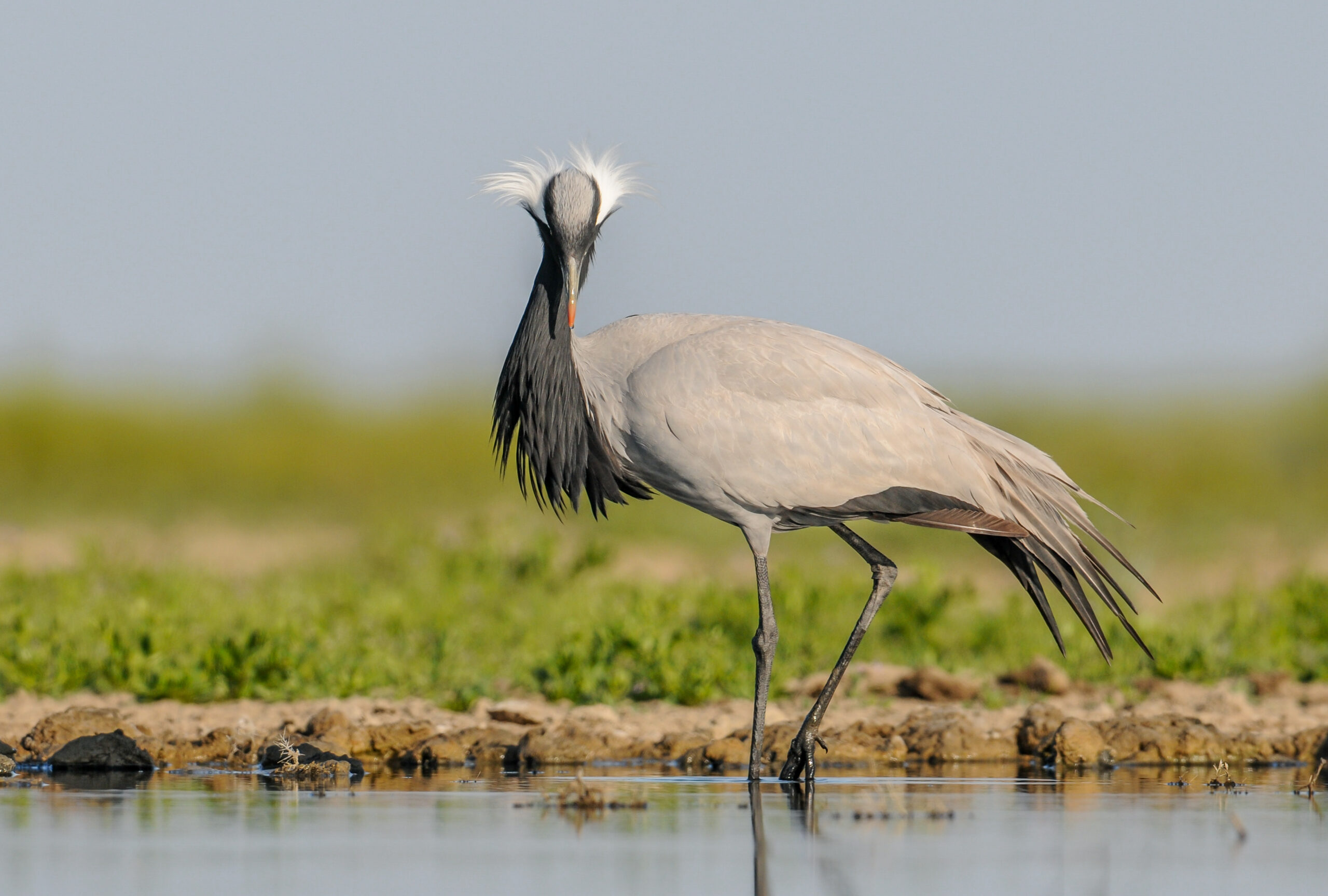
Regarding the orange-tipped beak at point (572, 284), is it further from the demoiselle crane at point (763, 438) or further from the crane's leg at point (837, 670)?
the crane's leg at point (837, 670)

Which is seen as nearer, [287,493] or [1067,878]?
[1067,878]

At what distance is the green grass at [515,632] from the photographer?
8.79 meters

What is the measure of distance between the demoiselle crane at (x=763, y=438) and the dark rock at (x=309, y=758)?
156 cm

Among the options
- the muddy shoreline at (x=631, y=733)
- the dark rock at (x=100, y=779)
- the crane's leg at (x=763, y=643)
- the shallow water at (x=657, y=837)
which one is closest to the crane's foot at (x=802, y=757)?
the crane's leg at (x=763, y=643)

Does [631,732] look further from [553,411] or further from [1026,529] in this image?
[1026,529]

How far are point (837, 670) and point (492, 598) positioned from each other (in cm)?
466

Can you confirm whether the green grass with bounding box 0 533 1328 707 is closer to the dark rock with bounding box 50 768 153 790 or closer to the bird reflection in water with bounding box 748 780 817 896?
the dark rock with bounding box 50 768 153 790

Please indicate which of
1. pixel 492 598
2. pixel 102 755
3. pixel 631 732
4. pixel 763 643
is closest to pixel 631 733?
pixel 631 732

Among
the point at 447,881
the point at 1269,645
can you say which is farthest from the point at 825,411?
the point at 1269,645

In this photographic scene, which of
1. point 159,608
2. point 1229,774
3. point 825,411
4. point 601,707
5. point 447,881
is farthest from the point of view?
point 159,608

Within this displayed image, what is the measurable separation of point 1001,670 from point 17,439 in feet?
59.4

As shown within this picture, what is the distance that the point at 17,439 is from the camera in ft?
79.4

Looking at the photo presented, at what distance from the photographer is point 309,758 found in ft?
23.5

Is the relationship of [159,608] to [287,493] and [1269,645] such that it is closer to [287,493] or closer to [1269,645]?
[1269,645]
